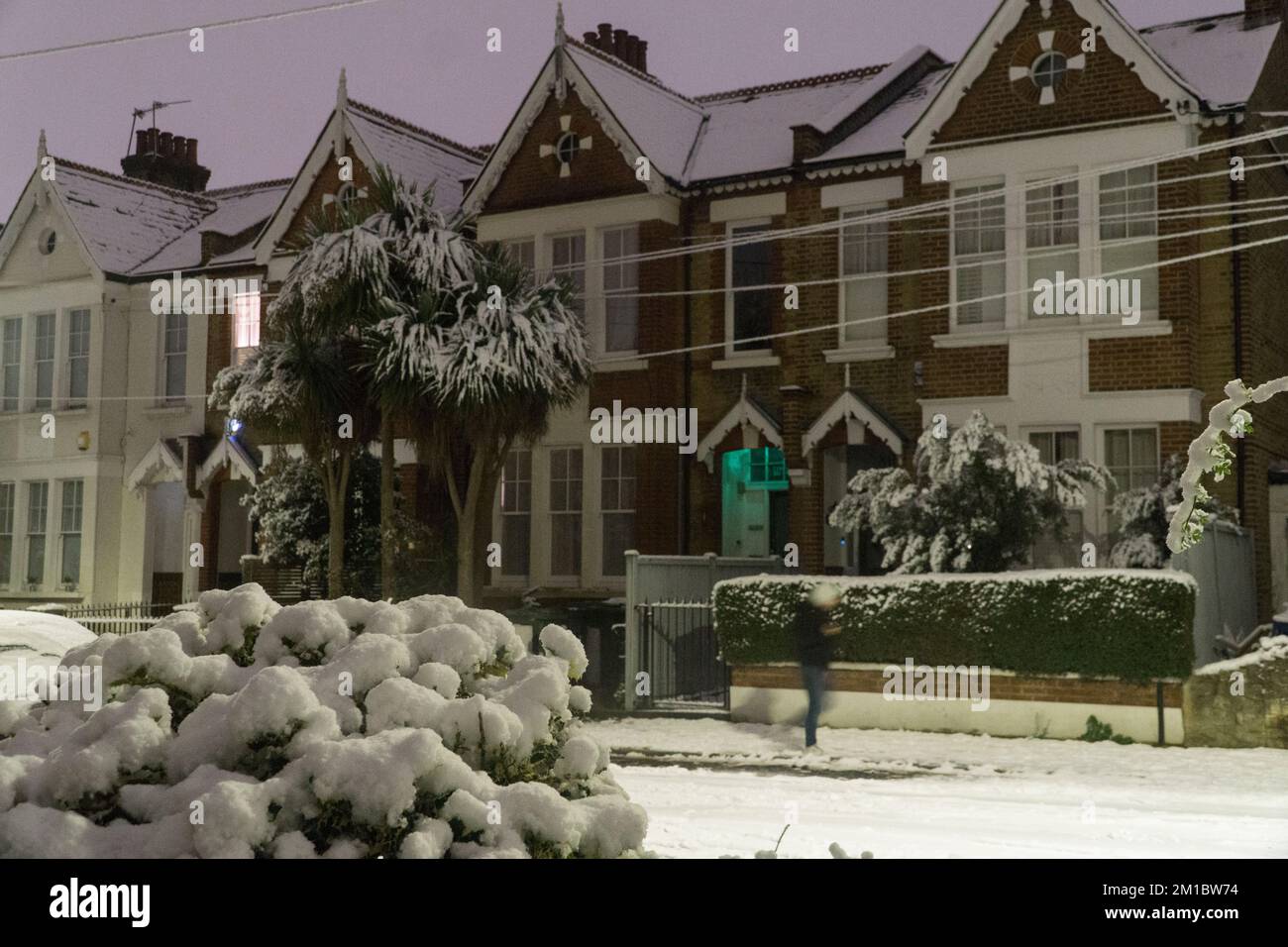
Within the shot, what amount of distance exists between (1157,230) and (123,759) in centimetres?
1656

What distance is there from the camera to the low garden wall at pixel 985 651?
1442cm

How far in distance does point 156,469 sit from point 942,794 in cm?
2029

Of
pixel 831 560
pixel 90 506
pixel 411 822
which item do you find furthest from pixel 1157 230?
pixel 90 506

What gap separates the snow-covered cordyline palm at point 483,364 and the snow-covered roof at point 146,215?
422 inches

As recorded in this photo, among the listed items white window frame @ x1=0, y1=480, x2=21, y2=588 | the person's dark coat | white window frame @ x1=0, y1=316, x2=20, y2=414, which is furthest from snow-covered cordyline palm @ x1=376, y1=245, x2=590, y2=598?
white window frame @ x1=0, y1=316, x2=20, y2=414

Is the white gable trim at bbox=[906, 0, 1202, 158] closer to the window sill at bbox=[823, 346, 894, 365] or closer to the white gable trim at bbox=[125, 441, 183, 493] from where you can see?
the window sill at bbox=[823, 346, 894, 365]

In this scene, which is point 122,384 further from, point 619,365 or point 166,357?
point 619,365

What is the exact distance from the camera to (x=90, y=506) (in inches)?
1105

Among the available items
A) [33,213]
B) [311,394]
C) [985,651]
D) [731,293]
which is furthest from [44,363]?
[985,651]

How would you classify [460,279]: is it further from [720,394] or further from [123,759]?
[123,759]

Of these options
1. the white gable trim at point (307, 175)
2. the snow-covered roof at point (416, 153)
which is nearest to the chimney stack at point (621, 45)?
the snow-covered roof at point (416, 153)

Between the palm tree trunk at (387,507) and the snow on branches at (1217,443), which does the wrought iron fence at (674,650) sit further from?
the snow on branches at (1217,443)

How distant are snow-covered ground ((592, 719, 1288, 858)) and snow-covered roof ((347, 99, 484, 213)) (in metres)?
12.7
